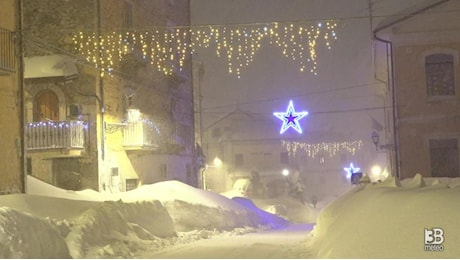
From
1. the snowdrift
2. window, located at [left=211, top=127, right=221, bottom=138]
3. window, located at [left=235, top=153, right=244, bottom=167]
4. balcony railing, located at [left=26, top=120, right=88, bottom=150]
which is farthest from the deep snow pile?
window, located at [left=211, top=127, right=221, bottom=138]

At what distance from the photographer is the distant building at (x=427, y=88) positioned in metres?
27.0

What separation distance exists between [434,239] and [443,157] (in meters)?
19.4

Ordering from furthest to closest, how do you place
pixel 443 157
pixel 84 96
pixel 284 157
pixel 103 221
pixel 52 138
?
pixel 284 157
pixel 443 157
pixel 84 96
pixel 52 138
pixel 103 221

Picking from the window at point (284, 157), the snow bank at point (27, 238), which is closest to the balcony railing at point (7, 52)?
the snow bank at point (27, 238)

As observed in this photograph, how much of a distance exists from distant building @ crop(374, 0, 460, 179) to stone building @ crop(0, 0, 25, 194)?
15760 mm

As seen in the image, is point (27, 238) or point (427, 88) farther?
point (427, 88)

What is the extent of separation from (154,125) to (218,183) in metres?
39.0

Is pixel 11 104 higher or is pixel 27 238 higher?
pixel 11 104

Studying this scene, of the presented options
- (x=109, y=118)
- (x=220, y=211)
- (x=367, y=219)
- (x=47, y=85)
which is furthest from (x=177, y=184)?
(x=367, y=219)

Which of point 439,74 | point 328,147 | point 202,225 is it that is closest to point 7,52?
point 202,225

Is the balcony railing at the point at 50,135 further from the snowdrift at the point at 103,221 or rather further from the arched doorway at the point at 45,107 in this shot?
the snowdrift at the point at 103,221

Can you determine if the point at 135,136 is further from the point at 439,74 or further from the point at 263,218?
the point at 439,74

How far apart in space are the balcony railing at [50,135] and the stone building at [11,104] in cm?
482

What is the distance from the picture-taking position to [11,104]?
790 inches
